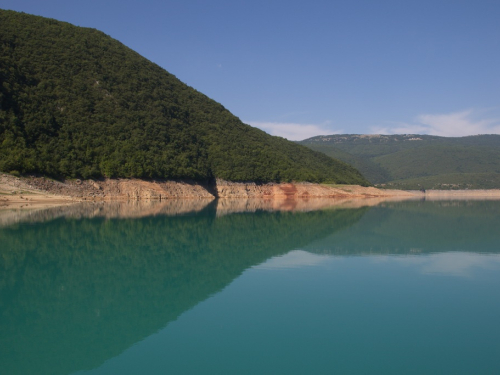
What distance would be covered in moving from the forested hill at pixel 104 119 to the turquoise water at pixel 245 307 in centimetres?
3829

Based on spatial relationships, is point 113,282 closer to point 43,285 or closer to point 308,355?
point 43,285

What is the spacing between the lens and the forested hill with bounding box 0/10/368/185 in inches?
2203

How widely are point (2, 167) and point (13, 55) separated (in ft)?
79.2

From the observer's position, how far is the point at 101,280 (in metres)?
13.5

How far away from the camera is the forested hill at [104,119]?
5597cm

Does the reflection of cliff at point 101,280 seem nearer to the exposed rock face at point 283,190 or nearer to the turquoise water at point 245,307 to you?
the turquoise water at point 245,307

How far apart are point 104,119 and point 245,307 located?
198ft

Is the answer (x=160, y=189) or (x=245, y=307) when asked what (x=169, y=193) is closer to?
(x=160, y=189)

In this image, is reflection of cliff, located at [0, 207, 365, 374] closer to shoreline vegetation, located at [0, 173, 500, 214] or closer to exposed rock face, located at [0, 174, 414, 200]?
shoreline vegetation, located at [0, 173, 500, 214]

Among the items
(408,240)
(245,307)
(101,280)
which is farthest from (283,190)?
(245,307)

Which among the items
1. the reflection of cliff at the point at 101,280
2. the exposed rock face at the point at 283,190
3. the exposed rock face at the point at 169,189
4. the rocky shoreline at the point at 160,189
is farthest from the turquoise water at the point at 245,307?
the exposed rock face at the point at 283,190

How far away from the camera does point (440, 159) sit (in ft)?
647

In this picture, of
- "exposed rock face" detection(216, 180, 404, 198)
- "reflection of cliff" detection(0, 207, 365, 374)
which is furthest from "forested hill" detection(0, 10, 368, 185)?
"reflection of cliff" detection(0, 207, 365, 374)

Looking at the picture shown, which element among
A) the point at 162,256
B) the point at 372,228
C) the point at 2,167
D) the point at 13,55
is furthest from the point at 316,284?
the point at 13,55
